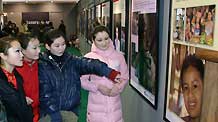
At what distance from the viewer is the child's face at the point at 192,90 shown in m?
2.07

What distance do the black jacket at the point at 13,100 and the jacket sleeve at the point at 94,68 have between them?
618mm

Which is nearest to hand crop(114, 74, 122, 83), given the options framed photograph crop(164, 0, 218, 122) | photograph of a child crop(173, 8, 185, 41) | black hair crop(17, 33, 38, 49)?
framed photograph crop(164, 0, 218, 122)

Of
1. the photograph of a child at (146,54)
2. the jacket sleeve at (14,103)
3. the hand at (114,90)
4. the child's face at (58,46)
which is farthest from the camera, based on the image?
the hand at (114,90)

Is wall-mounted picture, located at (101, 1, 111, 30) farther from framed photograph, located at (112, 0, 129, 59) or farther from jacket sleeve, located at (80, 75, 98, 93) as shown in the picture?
jacket sleeve, located at (80, 75, 98, 93)

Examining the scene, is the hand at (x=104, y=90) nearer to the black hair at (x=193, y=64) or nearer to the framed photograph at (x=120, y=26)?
the black hair at (x=193, y=64)

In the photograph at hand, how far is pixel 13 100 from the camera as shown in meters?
2.63

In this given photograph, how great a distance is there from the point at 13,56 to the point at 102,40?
34.1 inches

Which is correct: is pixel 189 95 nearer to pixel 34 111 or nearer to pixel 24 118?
Result: pixel 24 118

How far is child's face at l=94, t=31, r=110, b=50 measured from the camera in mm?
3163

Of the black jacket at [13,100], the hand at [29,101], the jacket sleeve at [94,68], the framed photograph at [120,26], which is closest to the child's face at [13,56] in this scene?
the black jacket at [13,100]

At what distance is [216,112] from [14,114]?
1.66m

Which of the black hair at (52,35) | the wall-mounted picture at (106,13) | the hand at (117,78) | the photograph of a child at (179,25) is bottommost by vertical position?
the hand at (117,78)

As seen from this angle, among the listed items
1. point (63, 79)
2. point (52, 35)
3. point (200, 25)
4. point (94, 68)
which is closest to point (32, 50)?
point (52, 35)

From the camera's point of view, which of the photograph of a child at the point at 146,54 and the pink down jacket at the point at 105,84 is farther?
the pink down jacket at the point at 105,84
